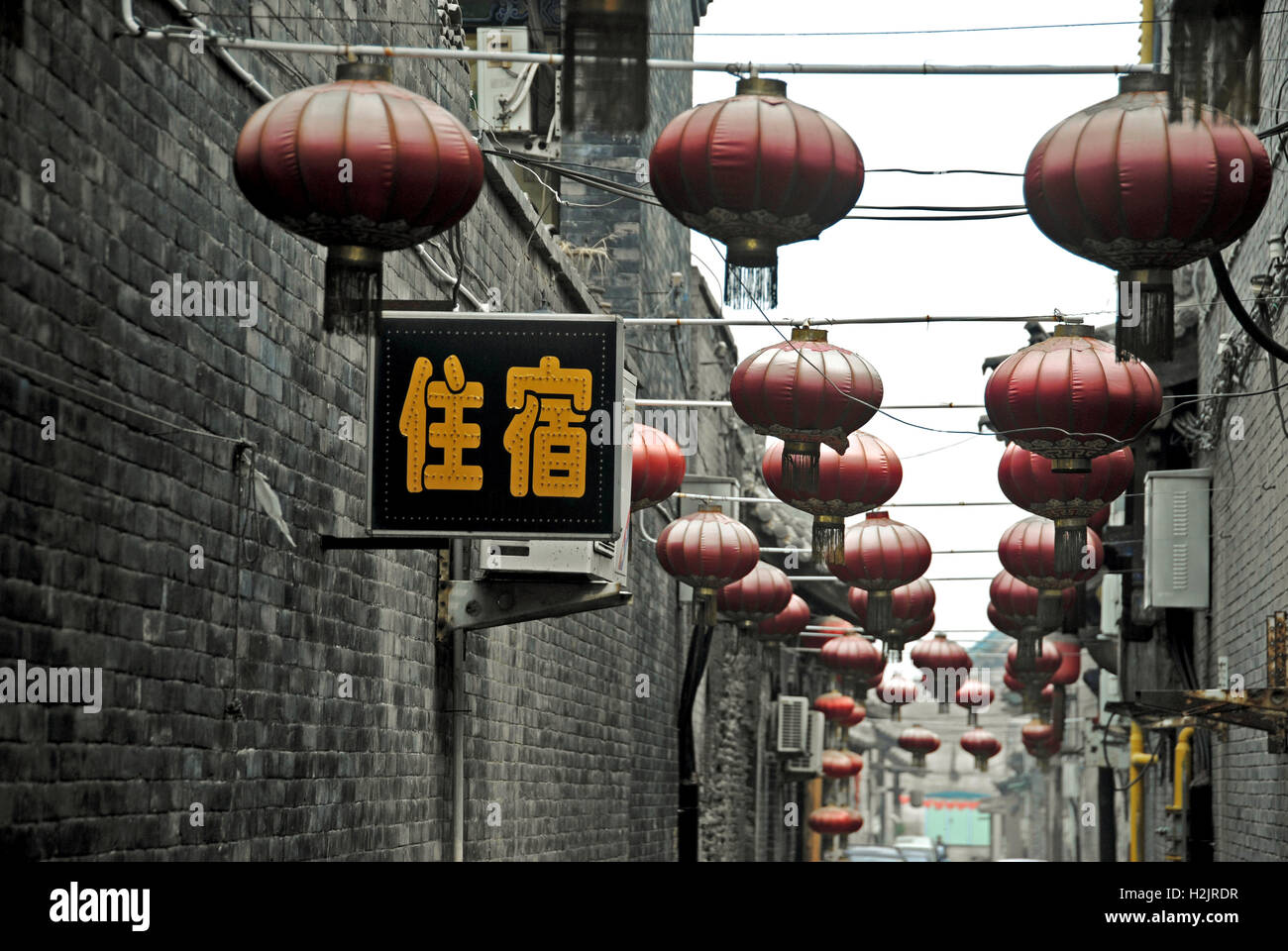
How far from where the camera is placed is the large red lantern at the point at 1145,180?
7.11m

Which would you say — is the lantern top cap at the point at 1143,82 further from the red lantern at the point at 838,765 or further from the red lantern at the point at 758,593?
the red lantern at the point at 838,765

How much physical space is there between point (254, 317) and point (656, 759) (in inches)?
594

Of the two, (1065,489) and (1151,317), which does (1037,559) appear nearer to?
(1065,489)

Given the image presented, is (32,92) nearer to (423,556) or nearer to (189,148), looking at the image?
(189,148)

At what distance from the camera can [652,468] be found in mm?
13695

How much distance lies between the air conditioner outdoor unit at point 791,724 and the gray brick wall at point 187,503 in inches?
783

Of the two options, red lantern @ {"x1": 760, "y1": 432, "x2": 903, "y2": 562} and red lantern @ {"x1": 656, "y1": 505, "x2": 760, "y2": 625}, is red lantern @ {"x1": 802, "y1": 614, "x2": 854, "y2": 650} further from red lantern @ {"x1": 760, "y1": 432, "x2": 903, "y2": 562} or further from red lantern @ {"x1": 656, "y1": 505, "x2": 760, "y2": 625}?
red lantern @ {"x1": 760, "y1": 432, "x2": 903, "y2": 562}

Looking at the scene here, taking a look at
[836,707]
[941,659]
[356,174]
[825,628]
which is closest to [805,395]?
[356,174]

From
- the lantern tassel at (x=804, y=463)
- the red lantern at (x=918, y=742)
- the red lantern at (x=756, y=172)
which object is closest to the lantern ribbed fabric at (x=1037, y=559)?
the lantern tassel at (x=804, y=463)

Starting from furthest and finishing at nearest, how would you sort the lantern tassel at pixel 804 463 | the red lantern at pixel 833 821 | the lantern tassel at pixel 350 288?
the red lantern at pixel 833 821 < the lantern tassel at pixel 804 463 < the lantern tassel at pixel 350 288
